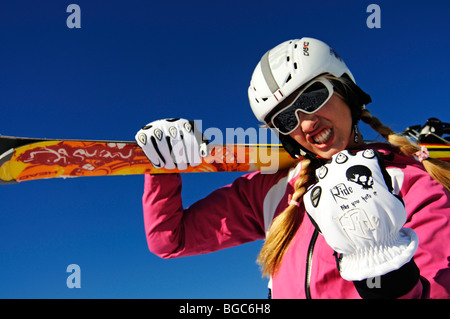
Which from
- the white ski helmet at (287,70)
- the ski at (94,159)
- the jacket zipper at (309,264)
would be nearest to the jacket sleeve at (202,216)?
the ski at (94,159)

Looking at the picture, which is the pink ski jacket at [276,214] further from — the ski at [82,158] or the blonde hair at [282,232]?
the ski at [82,158]

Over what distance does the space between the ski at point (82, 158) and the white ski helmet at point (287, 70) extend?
1.63 feet

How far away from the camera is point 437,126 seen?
574 cm

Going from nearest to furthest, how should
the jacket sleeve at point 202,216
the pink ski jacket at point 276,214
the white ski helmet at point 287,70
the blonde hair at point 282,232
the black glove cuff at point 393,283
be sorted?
the black glove cuff at point 393,283, the pink ski jacket at point 276,214, the blonde hair at point 282,232, the white ski helmet at point 287,70, the jacket sleeve at point 202,216

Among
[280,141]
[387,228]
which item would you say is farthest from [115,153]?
[387,228]

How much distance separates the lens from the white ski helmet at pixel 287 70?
3.03 m

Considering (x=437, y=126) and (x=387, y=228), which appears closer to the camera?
(x=387, y=228)

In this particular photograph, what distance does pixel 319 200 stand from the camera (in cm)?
198

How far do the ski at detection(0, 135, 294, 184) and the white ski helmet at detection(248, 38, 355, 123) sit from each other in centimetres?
50

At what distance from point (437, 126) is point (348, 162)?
463 cm

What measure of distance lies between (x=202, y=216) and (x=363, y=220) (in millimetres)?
1850

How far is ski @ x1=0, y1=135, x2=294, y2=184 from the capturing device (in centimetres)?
333

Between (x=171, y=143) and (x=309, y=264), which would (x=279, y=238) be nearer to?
(x=309, y=264)
